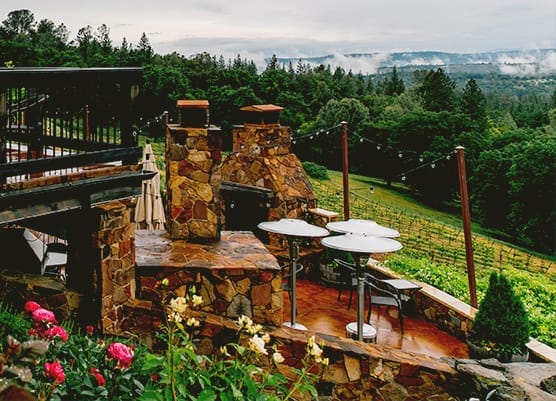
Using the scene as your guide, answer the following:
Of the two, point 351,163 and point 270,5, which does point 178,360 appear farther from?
point 351,163

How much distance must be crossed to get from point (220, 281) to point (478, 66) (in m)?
84.4

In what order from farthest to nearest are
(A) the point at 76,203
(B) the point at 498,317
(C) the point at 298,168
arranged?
(C) the point at 298,168 < (B) the point at 498,317 < (A) the point at 76,203

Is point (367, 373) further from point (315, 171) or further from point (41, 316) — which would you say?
point (315, 171)

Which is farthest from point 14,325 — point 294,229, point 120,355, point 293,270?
point 294,229

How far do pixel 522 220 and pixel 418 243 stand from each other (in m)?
13.1

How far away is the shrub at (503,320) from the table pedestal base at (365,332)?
3.92 feet

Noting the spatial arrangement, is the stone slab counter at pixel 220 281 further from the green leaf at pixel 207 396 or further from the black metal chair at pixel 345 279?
the green leaf at pixel 207 396

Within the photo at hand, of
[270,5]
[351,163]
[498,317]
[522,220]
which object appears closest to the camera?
[498,317]

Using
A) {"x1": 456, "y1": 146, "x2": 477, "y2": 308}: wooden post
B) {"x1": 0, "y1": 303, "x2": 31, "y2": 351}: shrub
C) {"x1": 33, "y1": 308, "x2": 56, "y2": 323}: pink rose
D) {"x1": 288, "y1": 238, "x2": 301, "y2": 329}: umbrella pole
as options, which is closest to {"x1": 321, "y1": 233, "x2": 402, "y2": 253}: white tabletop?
{"x1": 288, "y1": 238, "x2": 301, "y2": 329}: umbrella pole

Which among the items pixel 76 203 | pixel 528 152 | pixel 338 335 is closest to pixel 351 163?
pixel 528 152

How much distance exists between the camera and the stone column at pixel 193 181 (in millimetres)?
6727

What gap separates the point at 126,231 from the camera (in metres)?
5.45

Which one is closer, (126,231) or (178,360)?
(178,360)

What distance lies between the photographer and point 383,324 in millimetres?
7301
